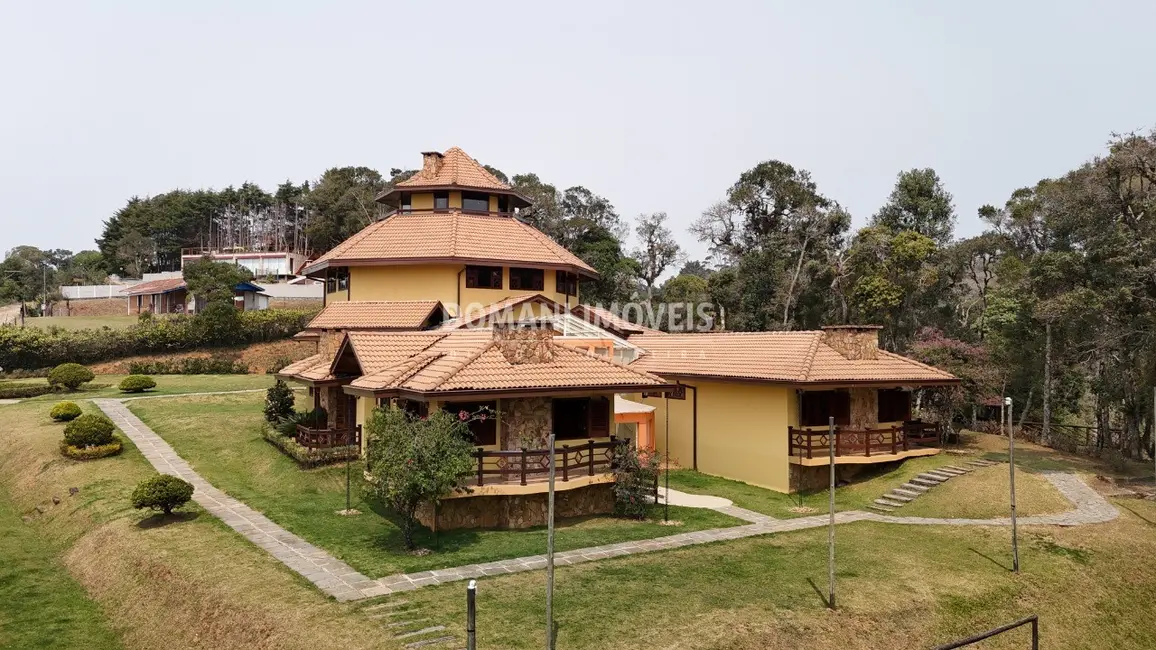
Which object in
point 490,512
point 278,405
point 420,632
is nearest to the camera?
point 420,632

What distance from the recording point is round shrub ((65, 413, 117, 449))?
24.0 m

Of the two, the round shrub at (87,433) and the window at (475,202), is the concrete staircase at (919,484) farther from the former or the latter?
the round shrub at (87,433)

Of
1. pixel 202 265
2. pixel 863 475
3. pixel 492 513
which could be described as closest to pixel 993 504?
pixel 863 475

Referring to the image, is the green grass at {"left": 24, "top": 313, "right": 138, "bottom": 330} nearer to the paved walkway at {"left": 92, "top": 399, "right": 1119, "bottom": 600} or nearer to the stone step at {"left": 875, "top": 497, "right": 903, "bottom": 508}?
the paved walkway at {"left": 92, "top": 399, "right": 1119, "bottom": 600}

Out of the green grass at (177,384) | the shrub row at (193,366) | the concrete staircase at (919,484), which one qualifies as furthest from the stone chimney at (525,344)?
the shrub row at (193,366)

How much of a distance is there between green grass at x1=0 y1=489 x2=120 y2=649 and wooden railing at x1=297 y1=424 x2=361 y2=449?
693cm

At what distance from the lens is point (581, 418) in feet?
61.2

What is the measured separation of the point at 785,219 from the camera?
2156 inches

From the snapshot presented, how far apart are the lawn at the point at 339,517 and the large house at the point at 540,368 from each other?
1192 mm

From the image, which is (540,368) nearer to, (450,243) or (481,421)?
(481,421)

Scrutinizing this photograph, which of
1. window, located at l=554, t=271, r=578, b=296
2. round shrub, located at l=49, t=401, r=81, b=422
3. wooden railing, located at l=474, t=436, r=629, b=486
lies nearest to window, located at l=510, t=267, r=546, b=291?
window, located at l=554, t=271, r=578, b=296

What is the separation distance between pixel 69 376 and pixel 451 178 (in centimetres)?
2215

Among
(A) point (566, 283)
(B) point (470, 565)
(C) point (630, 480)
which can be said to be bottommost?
(B) point (470, 565)

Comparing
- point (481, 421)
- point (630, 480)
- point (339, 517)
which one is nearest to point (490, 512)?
point (481, 421)
